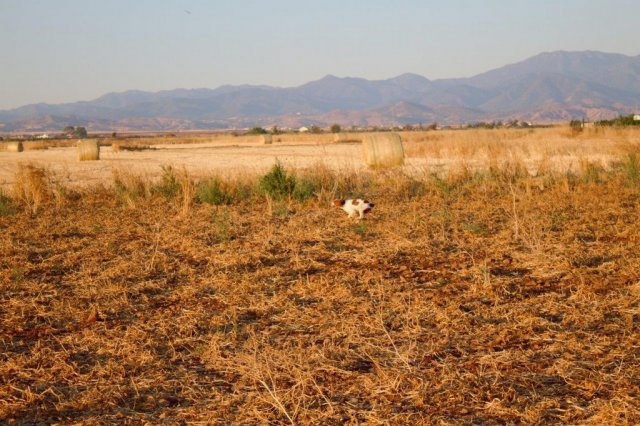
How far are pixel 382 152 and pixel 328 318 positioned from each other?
1256 cm

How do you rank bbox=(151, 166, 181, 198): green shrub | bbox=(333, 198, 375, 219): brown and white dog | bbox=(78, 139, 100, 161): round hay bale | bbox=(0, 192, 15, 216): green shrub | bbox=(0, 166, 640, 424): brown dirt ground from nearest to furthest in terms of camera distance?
bbox=(0, 166, 640, 424): brown dirt ground, bbox=(333, 198, 375, 219): brown and white dog, bbox=(0, 192, 15, 216): green shrub, bbox=(151, 166, 181, 198): green shrub, bbox=(78, 139, 100, 161): round hay bale

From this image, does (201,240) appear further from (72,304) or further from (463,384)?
(463,384)

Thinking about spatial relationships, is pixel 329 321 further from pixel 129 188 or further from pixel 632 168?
pixel 632 168

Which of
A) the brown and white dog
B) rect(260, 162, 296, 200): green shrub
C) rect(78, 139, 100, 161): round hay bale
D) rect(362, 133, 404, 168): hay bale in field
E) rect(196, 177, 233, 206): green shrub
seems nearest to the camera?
the brown and white dog

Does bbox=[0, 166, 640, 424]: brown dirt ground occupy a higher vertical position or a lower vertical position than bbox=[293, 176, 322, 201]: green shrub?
lower

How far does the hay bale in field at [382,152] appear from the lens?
55.6 feet

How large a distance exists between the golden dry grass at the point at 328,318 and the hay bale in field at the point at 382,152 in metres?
7.94

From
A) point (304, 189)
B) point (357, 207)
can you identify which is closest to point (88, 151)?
point (304, 189)

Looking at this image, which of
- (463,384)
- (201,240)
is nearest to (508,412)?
(463,384)

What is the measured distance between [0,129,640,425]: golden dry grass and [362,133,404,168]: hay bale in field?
7944mm

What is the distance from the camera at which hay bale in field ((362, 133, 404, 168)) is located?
16953mm

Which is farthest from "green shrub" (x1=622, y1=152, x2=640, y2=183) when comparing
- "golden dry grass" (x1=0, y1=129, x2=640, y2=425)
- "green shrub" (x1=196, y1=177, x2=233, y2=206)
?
"green shrub" (x1=196, y1=177, x2=233, y2=206)

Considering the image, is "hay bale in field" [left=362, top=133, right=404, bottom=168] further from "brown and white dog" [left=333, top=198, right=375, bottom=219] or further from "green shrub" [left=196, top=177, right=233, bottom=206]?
"brown and white dog" [left=333, top=198, right=375, bottom=219]

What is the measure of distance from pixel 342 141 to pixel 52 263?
1524 inches
